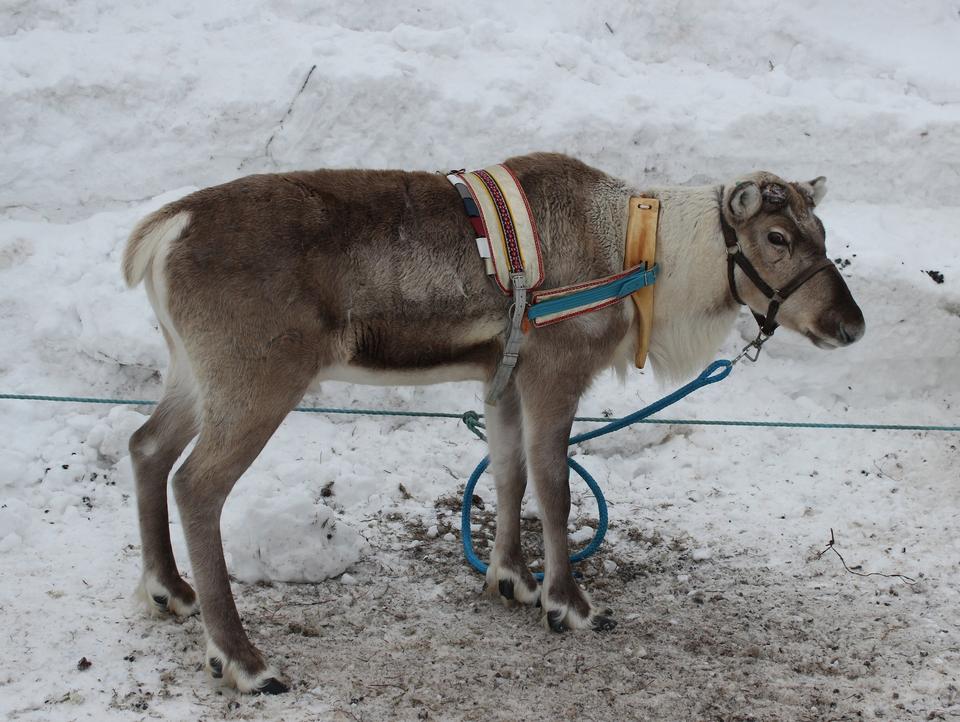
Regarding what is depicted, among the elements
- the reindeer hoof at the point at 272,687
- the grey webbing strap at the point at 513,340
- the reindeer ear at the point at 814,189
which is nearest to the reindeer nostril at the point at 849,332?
the reindeer ear at the point at 814,189

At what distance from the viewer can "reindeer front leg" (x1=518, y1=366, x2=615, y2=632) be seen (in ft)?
16.0

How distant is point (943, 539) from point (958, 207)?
11.5ft

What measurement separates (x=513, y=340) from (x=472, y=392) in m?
2.40

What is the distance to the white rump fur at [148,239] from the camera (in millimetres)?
4367

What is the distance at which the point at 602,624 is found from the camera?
495cm

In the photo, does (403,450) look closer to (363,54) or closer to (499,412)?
(499,412)

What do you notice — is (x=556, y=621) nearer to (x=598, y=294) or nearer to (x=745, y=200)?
(x=598, y=294)

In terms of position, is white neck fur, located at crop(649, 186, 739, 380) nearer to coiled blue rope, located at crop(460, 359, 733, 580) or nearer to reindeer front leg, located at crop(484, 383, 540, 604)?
coiled blue rope, located at crop(460, 359, 733, 580)

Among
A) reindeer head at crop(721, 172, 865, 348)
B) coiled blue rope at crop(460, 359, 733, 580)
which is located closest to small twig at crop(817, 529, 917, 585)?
coiled blue rope at crop(460, 359, 733, 580)

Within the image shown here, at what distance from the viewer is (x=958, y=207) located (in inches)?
323

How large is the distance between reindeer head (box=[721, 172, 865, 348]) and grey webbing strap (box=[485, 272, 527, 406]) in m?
1.13

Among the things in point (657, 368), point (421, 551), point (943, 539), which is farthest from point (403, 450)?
point (943, 539)

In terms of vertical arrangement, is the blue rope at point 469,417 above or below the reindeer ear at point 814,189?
below

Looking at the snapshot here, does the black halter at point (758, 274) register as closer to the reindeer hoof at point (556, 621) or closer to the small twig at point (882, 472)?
the reindeer hoof at point (556, 621)
